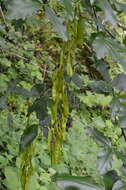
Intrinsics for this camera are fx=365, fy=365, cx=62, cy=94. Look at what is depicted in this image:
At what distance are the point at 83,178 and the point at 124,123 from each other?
149 mm

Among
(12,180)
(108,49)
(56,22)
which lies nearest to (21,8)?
(56,22)

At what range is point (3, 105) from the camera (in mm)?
1077

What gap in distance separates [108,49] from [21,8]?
0.17m

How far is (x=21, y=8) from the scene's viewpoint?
0.63m

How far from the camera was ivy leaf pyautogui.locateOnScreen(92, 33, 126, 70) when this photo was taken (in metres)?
0.65

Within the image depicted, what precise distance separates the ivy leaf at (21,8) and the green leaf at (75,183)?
0.95 ft

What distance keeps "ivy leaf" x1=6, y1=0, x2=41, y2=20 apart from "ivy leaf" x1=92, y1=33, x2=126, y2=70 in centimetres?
13

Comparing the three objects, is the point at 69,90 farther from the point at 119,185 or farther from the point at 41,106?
the point at 119,185

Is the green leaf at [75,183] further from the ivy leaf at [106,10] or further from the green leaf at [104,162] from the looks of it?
the ivy leaf at [106,10]

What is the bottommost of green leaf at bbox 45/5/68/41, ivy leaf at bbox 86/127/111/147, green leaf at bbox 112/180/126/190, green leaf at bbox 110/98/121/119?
green leaf at bbox 112/180/126/190

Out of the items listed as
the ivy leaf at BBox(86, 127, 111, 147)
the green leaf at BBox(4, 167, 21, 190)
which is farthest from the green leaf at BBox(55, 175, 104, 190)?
the green leaf at BBox(4, 167, 21, 190)

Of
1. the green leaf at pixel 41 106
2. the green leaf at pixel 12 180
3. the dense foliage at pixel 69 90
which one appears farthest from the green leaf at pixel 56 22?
the green leaf at pixel 12 180

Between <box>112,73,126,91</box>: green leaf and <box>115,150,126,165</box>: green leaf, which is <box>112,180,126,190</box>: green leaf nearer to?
<box>115,150,126,165</box>: green leaf

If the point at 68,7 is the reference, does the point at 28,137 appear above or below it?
below
